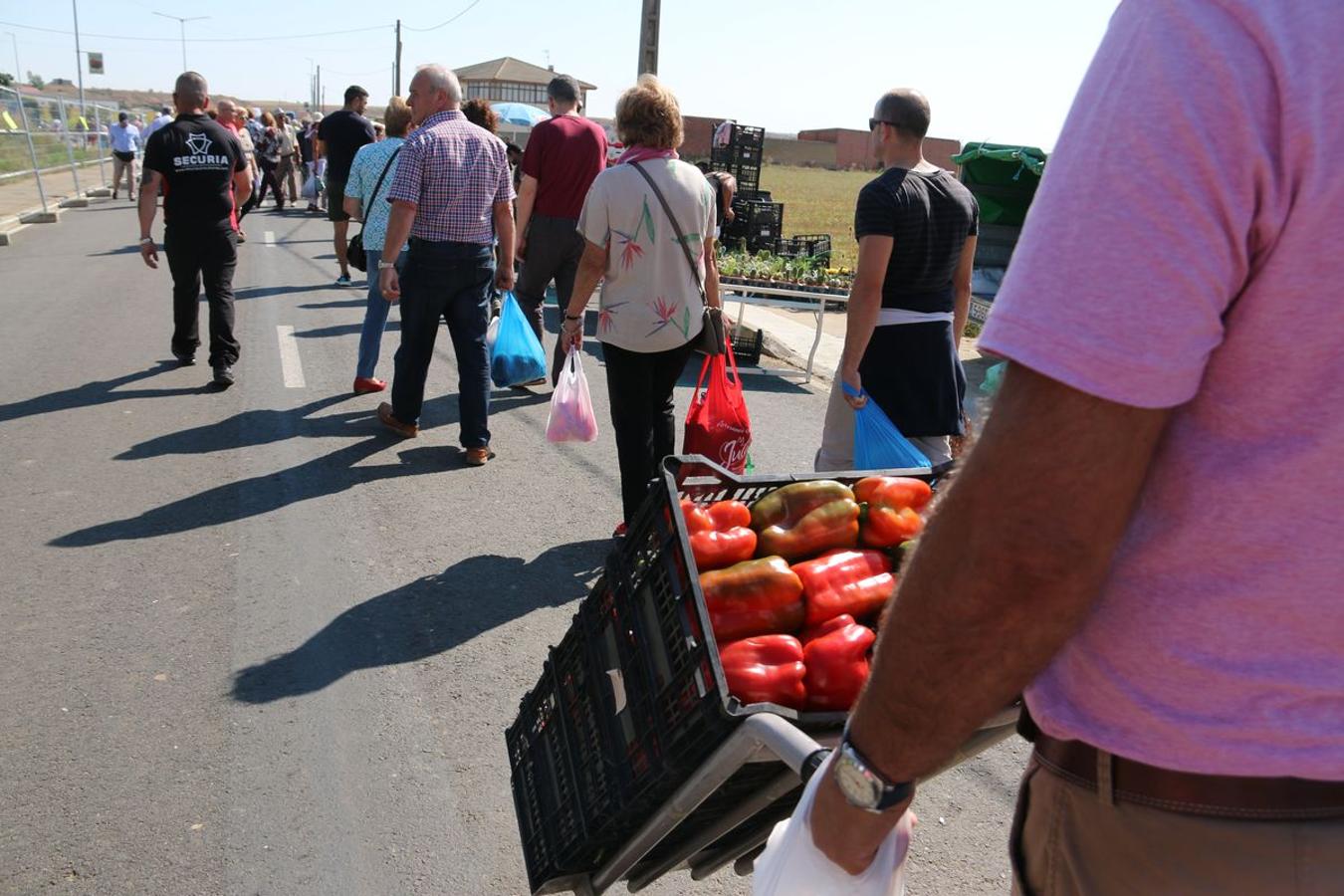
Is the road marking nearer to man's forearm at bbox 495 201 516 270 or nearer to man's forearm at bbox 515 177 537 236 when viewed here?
man's forearm at bbox 515 177 537 236

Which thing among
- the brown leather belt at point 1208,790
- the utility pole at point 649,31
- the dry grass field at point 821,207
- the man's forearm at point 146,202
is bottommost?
the dry grass field at point 821,207

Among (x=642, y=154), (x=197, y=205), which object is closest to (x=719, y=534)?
(x=642, y=154)

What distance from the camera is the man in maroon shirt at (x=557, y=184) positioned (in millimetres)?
7895

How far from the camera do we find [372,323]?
7.84m

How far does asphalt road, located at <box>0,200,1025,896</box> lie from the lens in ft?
10.4

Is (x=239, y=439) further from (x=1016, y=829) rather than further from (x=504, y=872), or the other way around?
(x=1016, y=829)

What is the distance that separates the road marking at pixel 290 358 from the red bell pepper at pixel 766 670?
6.93 meters

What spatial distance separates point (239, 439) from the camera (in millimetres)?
6910

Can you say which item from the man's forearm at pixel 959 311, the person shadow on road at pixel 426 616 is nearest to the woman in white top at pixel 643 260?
the person shadow on road at pixel 426 616

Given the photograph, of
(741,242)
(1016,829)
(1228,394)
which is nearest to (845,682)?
(1016,829)

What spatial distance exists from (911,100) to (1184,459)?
354 cm

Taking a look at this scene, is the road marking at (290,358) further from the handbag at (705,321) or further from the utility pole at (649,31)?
the utility pole at (649,31)

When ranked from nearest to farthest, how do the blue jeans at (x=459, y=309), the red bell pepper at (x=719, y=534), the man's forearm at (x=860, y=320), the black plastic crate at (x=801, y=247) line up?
the red bell pepper at (x=719, y=534)
the man's forearm at (x=860, y=320)
the blue jeans at (x=459, y=309)
the black plastic crate at (x=801, y=247)

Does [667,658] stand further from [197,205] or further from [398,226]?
[197,205]
